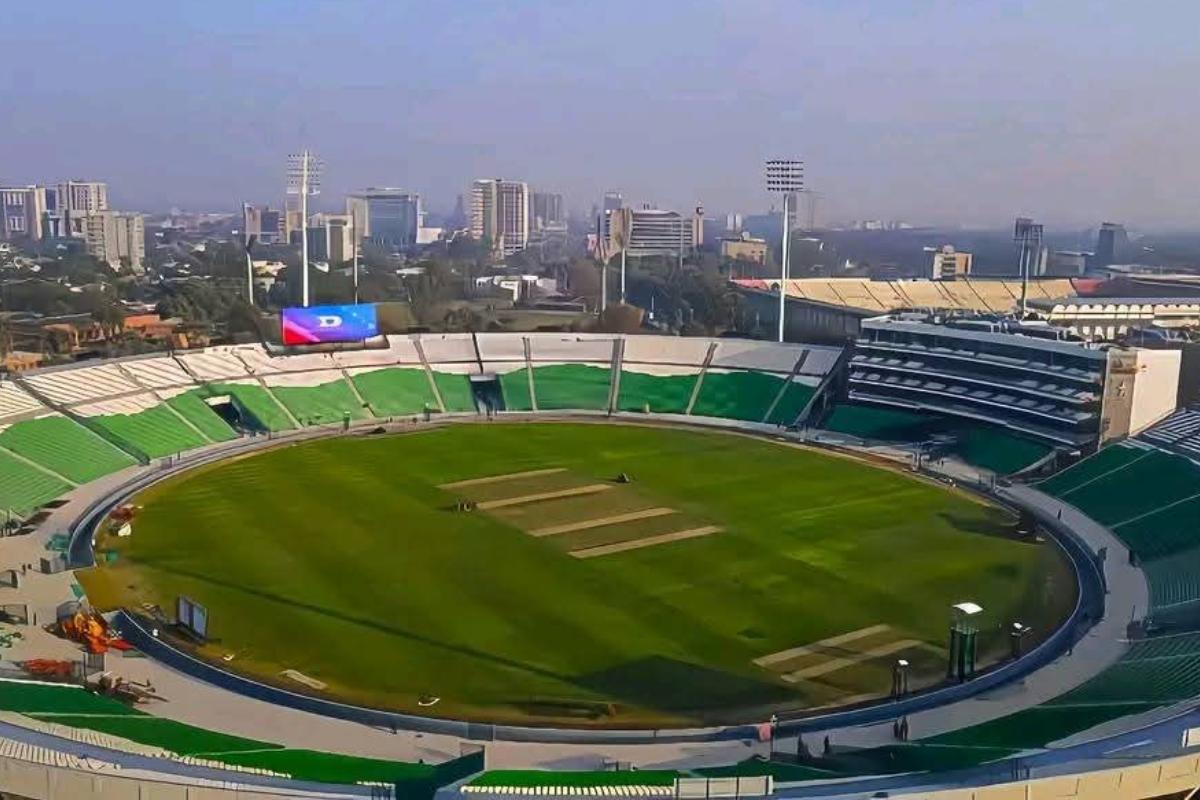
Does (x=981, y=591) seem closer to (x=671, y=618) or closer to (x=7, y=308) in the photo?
(x=671, y=618)

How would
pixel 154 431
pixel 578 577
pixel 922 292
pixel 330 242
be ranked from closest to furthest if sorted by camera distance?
pixel 578 577 → pixel 154 431 → pixel 922 292 → pixel 330 242

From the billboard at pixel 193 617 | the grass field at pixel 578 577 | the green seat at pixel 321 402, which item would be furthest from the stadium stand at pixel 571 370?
the billboard at pixel 193 617

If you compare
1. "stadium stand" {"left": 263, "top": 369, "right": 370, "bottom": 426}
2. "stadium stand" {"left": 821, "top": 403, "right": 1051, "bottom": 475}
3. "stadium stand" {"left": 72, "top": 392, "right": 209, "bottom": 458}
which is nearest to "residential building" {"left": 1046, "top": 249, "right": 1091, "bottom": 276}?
"stadium stand" {"left": 821, "top": 403, "right": 1051, "bottom": 475}

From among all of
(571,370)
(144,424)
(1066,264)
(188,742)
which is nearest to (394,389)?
(571,370)

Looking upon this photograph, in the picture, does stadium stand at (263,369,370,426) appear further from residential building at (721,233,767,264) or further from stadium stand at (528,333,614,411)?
residential building at (721,233,767,264)

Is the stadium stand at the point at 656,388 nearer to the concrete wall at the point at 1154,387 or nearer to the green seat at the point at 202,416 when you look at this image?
the green seat at the point at 202,416

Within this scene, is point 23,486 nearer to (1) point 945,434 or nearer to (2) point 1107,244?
(1) point 945,434
